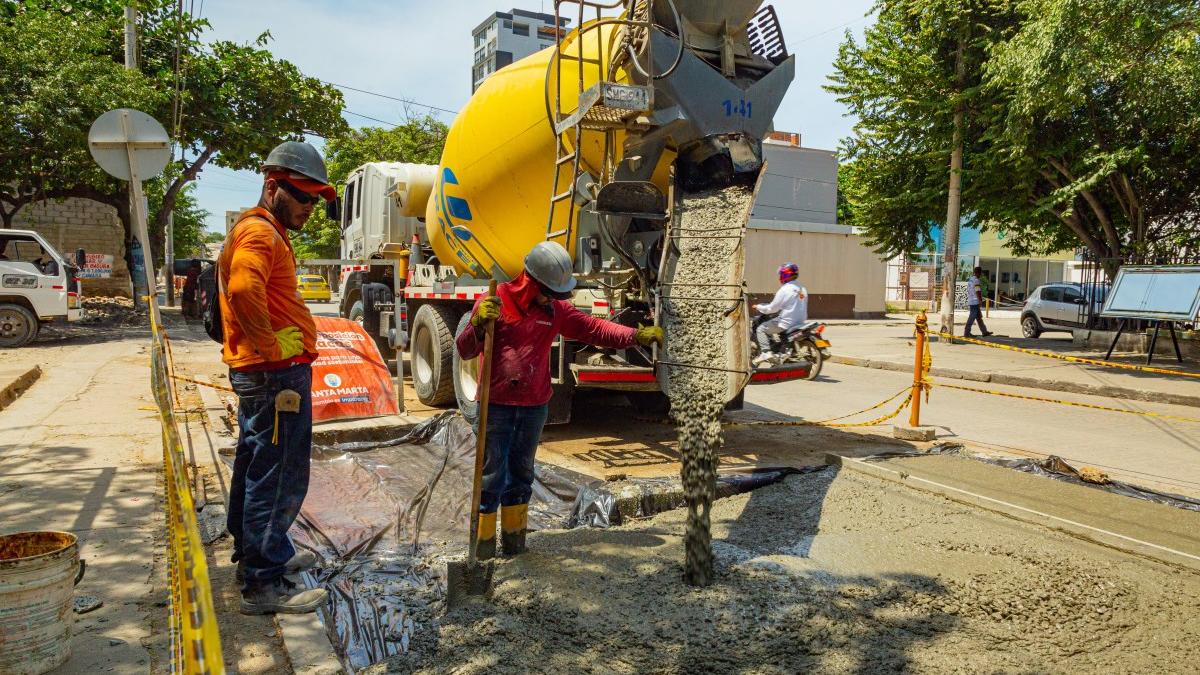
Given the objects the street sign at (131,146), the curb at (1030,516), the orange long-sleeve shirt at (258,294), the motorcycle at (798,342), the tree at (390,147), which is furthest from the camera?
the tree at (390,147)

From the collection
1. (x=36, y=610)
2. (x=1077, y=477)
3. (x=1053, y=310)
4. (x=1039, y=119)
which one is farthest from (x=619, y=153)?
(x=1053, y=310)

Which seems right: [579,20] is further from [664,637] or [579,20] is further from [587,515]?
[664,637]

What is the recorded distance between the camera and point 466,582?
346 centimetres

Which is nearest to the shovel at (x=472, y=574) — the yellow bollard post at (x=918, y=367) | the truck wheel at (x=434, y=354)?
the truck wheel at (x=434, y=354)

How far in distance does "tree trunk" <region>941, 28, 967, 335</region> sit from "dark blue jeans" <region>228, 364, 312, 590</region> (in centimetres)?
1509

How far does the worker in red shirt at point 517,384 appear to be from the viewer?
12.8ft

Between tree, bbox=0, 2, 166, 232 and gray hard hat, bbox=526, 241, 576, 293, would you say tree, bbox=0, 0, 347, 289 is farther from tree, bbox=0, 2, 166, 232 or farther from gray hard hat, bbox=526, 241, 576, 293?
gray hard hat, bbox=526, 241, 576, 293

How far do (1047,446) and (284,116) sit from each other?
20.7 m

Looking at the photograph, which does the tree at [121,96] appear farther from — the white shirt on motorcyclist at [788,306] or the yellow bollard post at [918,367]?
the yellow bollard post at [918,367]

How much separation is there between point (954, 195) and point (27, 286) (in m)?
17.9

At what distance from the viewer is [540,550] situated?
4012 mm

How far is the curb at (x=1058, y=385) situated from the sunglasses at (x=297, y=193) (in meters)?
10.9

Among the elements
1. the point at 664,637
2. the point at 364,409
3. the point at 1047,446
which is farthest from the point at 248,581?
the point at 1047,446

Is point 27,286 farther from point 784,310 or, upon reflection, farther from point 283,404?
point 283,404
